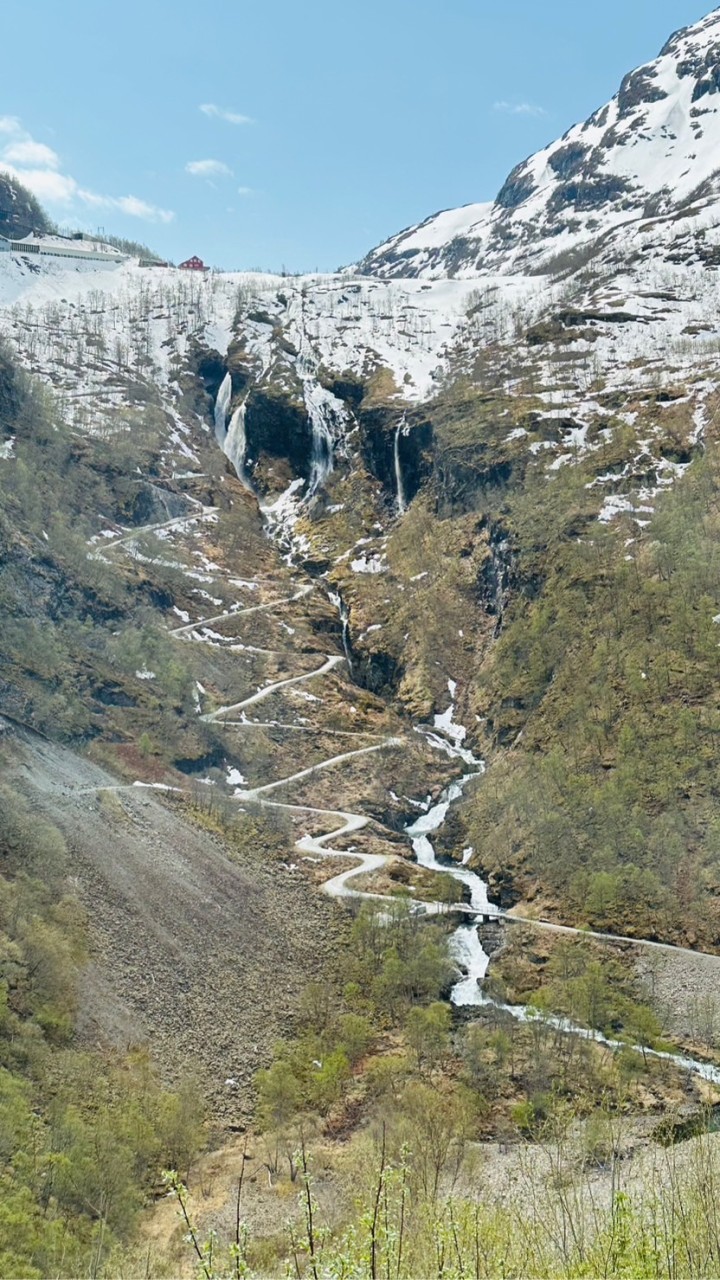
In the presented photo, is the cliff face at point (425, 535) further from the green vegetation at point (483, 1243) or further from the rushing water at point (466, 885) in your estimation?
the green vegetation at point (483, 1243)

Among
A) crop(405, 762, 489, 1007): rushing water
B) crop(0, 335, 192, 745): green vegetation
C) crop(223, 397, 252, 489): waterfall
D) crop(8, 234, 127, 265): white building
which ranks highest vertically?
crop(8, 234, 127, 265): white building

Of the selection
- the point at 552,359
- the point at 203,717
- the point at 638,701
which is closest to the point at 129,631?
the point at 203,717

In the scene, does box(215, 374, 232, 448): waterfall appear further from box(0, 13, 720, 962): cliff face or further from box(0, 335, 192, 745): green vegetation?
box(0, 335, 192, 745): green vegetation

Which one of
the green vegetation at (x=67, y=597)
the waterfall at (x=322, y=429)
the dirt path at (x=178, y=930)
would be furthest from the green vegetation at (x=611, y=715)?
the waterfall at (x=322, y=429)

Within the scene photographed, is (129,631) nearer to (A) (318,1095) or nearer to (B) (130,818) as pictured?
(B) (130,818)

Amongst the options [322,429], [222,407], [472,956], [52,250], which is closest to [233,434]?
[222,407]

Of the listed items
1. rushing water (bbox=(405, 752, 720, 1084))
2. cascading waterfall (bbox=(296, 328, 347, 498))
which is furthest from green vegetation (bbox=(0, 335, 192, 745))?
cascading waterfall (bbox=(296, 328, 347, 498))

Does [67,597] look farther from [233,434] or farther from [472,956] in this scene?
[233,434]
